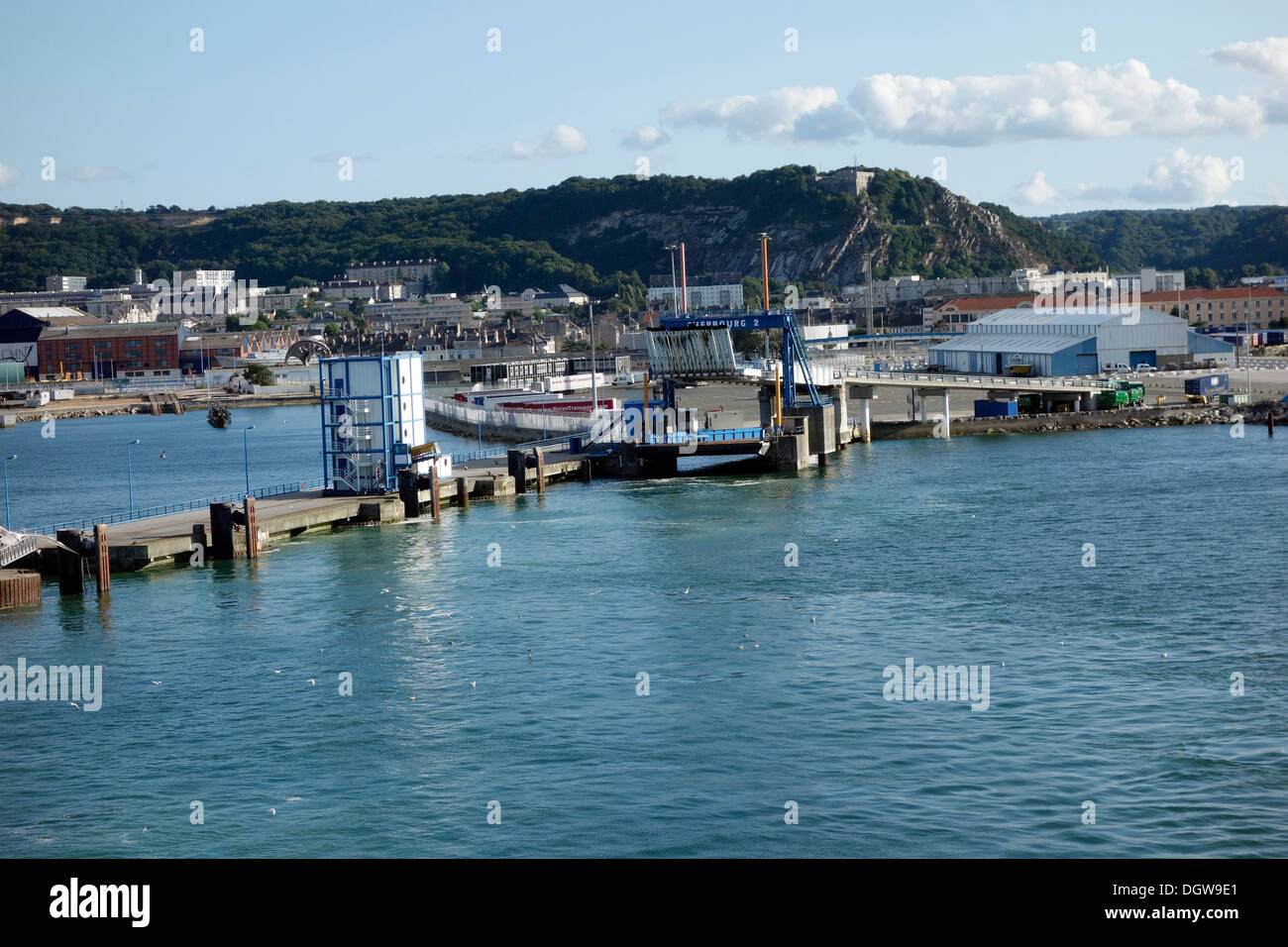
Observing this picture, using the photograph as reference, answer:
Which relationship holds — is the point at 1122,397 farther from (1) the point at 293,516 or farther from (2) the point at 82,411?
(2) the point at 82,411

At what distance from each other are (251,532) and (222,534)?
0.84 metres

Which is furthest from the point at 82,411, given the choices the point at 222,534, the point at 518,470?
the point at 222,534

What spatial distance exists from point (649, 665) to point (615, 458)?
112ft

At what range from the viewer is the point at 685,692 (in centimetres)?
2438

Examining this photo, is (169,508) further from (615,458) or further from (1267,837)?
(1267,837)

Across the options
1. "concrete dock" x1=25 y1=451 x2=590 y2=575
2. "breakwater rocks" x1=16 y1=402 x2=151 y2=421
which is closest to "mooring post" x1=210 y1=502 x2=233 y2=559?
"concrete dock" x1=25 y1=451 x2=590 y2=575

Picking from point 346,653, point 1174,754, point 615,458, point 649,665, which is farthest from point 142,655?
point 615,458

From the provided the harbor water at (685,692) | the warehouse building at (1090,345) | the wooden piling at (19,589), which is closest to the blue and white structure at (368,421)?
the harbor water at (685,692)

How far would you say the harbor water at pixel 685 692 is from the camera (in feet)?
58.3

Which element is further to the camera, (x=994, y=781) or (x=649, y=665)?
(x=649, y=665)

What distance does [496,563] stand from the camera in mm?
39156

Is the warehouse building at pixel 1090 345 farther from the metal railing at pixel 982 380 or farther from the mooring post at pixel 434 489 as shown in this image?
the mooring post at pixel 434 489

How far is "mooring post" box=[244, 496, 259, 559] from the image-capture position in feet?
133

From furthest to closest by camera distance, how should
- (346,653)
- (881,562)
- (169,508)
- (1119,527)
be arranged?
1. (169,508)
2. (1119,527)
3. (881,562)
4. (346,653)
